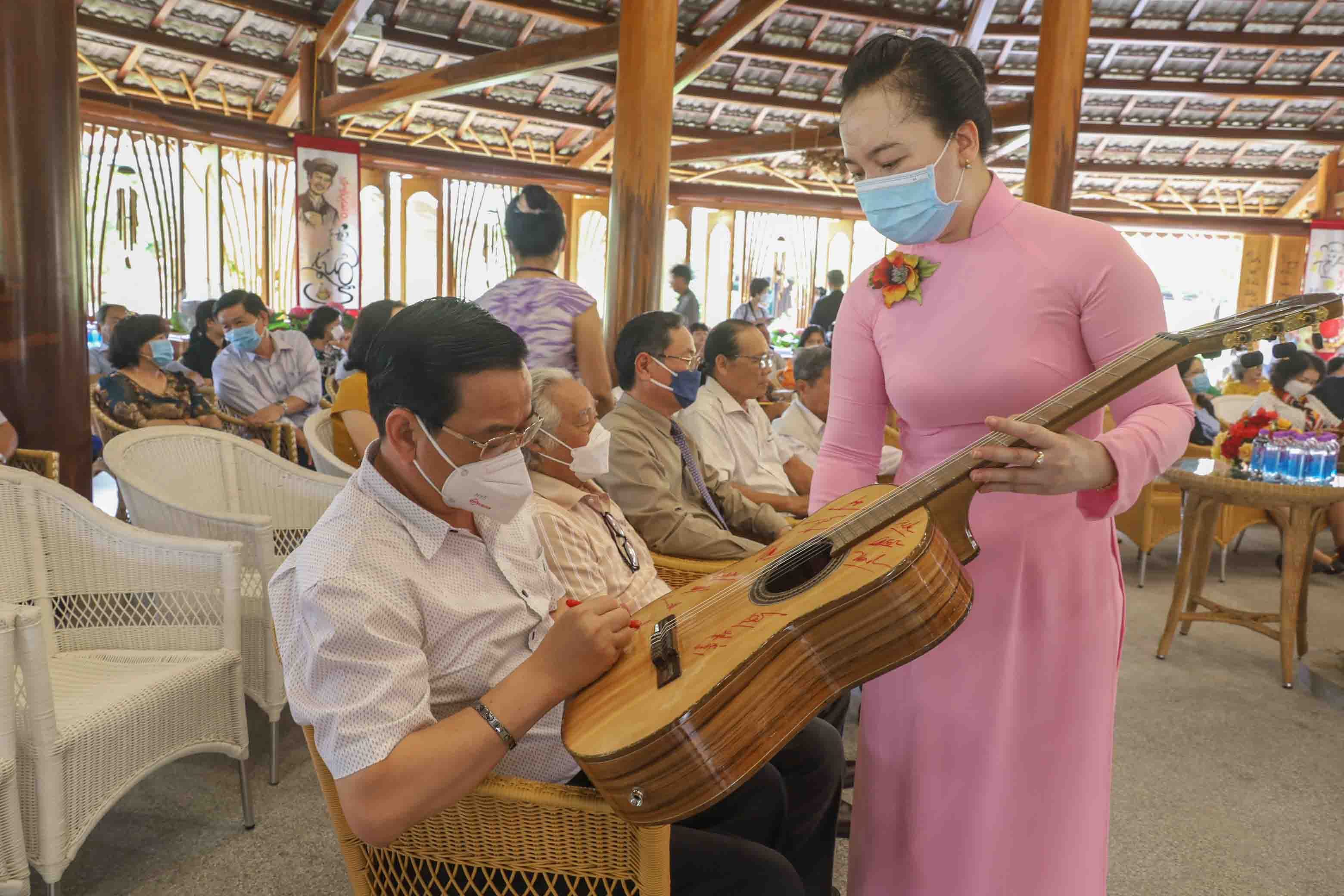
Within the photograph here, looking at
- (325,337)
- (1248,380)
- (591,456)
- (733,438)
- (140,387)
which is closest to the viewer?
(591,456)

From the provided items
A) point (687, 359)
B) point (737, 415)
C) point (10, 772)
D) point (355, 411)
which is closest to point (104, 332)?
point (355, 411)

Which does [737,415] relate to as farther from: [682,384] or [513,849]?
[513,849]

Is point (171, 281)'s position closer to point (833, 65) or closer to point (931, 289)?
point (833, 65)

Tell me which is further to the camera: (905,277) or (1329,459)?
(1329,459)

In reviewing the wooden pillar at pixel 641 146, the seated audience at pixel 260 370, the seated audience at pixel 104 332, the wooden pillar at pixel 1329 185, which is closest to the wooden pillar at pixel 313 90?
the seated audience at pixel 104 332

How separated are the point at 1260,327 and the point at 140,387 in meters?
4.36

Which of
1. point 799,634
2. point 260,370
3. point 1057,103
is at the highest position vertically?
point 1057,103

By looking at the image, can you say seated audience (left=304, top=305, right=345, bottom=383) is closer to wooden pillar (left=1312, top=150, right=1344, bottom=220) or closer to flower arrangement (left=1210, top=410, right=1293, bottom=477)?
flower arrangement (left=1210, top=410, right=1293, bottom=477)

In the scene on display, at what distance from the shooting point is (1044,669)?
4.50 ft

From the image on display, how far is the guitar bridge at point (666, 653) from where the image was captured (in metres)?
1.08

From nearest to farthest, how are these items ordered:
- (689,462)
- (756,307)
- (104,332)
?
(689,462) → (104,332) → (756,307)

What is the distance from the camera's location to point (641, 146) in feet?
16.5

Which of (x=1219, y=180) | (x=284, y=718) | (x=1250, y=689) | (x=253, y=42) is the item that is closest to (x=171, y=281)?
(x=253, y=42)

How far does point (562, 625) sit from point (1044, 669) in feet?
2.32
